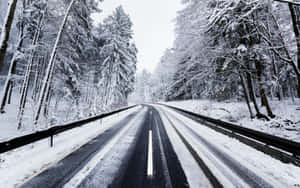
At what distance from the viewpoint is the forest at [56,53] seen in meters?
9.19

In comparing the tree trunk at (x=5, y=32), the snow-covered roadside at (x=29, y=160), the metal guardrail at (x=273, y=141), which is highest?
the tree trunk at (x=5, y=32)

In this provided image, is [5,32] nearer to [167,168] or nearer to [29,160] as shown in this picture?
[29,160]

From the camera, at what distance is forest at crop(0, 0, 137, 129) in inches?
362

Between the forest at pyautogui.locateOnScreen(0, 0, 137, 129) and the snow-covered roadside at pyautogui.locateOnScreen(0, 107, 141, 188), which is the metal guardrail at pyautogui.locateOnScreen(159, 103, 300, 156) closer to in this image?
the snow-covered roadside at pyautogui.locateOnScreen(0, 107, 141, 188)

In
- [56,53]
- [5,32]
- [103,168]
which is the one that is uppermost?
[56,53]

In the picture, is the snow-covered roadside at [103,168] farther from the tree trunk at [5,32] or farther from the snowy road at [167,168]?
the tree trunk at [5,32]

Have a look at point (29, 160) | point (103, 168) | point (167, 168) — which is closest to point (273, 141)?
point (167, 168)

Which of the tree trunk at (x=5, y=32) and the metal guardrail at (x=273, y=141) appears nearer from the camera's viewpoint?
the metal guardrail at (x=273, y=141)

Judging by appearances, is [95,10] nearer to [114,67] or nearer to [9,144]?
[114,67]

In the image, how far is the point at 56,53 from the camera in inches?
367

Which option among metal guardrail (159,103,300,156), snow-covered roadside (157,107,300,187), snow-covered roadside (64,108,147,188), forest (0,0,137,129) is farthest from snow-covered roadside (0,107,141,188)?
metal guardrail (159,103,300,156)

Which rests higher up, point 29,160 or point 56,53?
point 56,53

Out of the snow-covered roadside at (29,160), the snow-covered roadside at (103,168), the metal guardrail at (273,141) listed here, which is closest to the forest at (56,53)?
the snow-covered roadside at (29,160)

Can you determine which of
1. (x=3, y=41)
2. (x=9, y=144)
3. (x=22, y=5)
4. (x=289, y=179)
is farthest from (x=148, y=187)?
(x=22, y=5)
